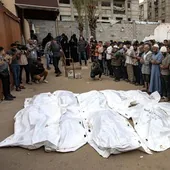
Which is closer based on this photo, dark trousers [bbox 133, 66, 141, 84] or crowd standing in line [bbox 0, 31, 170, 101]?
crowd standing in line [bbox 0, 31, 170, 101]

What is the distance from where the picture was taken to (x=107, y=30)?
21.3 metres

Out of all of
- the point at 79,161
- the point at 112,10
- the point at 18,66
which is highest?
the point at 112,10

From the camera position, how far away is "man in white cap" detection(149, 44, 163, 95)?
269 inches

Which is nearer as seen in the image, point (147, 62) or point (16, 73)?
point (147, 62)

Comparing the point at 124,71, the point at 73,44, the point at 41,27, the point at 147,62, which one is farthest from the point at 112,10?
the point at 147,62

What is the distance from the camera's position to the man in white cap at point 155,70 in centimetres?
684

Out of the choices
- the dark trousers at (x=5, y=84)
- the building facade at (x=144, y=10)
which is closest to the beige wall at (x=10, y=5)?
the dark trousers at (x=5, y=84)

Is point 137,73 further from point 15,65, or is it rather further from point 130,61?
point 15,65

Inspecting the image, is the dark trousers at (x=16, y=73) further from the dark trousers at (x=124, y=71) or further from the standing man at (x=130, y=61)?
the dark trousers at (x=124, y=71)

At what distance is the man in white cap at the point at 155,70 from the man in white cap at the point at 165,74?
16 cm

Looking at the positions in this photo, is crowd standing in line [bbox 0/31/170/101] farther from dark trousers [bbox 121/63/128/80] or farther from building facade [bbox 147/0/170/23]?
building facade [bbox 147/0/170/23]

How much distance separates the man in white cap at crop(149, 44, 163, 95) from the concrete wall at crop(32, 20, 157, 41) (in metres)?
13.6

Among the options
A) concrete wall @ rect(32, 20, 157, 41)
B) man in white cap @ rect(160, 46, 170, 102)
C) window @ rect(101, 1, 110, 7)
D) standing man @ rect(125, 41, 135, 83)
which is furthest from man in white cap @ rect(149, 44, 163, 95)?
window @ rect(101, 1, 110, 7)

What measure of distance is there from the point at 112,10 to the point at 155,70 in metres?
35.9
